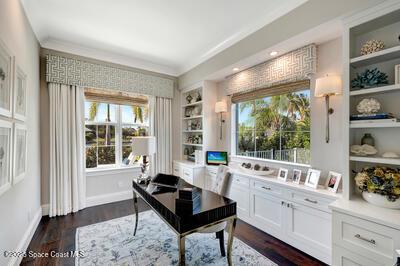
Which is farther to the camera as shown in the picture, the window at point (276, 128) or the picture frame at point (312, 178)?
the window at point (276, 128)

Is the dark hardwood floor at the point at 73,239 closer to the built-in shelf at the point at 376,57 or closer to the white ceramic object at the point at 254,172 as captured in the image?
the white ceramic object at the point at 254,172

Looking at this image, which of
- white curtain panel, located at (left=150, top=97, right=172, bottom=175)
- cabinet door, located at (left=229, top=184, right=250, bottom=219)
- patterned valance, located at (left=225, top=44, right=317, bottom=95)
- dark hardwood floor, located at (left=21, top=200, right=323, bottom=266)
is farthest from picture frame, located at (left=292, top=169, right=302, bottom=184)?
white curtain panel, located at (left=150, top=97, right=172, bottom=175)

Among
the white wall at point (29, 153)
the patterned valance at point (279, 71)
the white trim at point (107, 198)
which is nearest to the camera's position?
the white wall at point (29, 153)

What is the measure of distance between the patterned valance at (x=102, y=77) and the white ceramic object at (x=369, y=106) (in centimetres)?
341

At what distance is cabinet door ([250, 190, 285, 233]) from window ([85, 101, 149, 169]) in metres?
2.65

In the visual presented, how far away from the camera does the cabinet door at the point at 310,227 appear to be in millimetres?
1963

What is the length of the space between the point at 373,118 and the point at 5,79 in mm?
3143

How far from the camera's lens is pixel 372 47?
1677 millimetres

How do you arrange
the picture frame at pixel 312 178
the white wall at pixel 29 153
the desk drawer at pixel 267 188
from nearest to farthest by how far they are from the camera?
1. the white wall at pixel 29 153
2. the picture frame at pixel 312 178
3. the desk drawer at pixel 267 188

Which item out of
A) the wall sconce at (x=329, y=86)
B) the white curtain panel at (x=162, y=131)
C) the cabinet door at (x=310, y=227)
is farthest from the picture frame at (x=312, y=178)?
the white curtain panel at (x=162, y=131)

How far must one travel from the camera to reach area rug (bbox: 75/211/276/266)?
6.59 ft

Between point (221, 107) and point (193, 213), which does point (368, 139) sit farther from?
point (221, 107)

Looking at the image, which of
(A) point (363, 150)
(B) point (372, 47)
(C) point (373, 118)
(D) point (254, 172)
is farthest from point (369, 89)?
(D) point (254, 172)

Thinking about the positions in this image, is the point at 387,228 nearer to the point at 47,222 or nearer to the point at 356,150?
the point at 356,150
